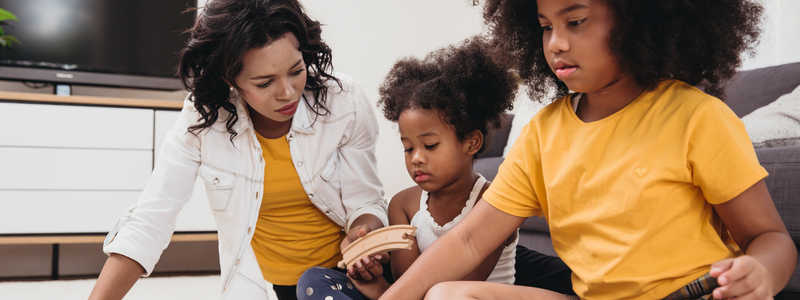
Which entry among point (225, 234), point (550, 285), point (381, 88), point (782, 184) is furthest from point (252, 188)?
point (782, 184)

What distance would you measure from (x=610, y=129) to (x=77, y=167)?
2.12 metres

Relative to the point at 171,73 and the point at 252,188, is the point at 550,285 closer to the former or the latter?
the point at 252,188

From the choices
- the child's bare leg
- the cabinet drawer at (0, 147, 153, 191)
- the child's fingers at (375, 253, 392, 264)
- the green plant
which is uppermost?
the green plant

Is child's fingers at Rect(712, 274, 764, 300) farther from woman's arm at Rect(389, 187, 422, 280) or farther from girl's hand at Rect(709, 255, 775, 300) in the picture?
woman's arm at Rect(389, 187, 422, 280)

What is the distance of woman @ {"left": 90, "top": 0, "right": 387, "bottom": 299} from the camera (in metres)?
0.95

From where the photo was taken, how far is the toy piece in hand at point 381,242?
2.75 feet

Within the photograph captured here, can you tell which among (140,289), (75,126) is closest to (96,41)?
(75,126)

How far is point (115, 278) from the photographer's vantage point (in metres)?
0.92

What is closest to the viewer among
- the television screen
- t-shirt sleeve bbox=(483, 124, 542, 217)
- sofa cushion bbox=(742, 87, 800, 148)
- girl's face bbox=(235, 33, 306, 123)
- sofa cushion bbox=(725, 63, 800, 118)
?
t-shirt sleeve bbox=(483, 124, 542, 217)

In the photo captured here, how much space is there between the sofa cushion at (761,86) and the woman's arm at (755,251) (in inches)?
44.7

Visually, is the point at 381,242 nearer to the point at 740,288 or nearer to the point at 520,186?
the point at 520,186

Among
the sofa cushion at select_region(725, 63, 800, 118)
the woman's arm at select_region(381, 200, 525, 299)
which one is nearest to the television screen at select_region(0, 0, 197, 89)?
Answer: the woman's arm at select_region(381, 200, 525, 299)

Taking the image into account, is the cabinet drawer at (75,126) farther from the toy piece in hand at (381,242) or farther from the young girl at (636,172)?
the young girl at (636,172)

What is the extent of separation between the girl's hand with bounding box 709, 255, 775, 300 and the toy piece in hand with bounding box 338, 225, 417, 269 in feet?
1.47
